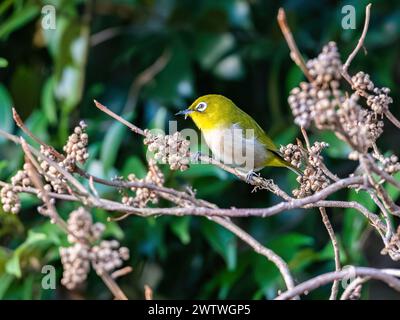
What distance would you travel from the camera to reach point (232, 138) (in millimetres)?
2357

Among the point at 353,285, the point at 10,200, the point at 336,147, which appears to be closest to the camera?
the point at 353,285

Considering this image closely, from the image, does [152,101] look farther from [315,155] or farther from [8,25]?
[315,155]

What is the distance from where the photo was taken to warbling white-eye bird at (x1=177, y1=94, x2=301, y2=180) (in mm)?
2367

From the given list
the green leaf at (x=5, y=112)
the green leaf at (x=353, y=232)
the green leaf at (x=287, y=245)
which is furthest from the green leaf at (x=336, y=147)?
the green leaf at (x=5, y=112)

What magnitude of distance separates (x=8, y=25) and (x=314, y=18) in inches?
57.9

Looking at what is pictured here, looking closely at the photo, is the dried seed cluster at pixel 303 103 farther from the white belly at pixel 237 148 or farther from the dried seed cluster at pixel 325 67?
the white belly at pixel 237 148

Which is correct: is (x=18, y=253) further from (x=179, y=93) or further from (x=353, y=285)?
(x=353, y=285)

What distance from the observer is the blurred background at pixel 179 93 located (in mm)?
2869

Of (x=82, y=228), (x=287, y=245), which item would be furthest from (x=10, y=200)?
(x=287, y=245)

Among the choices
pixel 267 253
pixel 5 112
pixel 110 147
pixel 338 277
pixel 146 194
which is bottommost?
pixel 338 277

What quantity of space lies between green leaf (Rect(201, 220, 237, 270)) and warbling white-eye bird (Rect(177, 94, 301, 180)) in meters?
0.46

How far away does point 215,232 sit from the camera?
111 inches

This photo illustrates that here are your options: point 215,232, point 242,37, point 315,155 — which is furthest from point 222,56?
point 315,155

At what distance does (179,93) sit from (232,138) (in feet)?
3.26
